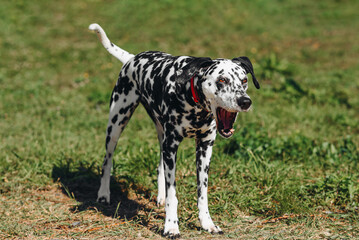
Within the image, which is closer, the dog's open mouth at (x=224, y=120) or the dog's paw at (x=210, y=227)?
the dog's open mouth at (x=224, y=120)

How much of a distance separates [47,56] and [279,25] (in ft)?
23.0

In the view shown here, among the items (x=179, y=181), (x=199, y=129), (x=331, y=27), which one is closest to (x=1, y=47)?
(x=179, y=181)

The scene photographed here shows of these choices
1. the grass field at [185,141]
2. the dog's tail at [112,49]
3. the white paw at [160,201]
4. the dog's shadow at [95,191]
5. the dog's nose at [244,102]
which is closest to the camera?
the dog's nose at [244,102]

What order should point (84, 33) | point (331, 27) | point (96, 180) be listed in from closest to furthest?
1. point (96, 180)
2. point (84, 33)
3. point (331, 27)

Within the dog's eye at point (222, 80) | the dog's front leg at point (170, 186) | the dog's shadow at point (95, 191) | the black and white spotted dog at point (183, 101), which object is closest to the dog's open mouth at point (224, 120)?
the black and white spotted dog at point (183, 101)

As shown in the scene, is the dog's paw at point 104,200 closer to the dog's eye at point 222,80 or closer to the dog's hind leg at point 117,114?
the dog's hind leg at point 117,114

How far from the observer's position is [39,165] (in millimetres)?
5395

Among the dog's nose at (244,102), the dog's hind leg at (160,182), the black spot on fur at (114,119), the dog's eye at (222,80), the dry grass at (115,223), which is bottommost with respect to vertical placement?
the dry grass at (115,223)

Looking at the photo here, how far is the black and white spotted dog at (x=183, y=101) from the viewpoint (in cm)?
352

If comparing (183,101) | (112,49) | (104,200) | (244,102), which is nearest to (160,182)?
(104,200)

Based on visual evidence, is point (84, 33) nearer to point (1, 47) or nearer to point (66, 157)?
point (1, 47)

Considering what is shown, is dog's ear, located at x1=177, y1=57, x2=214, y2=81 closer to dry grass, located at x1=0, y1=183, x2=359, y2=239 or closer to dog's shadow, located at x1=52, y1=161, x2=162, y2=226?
dry grass, located at x1=0, y1=183, x2=359, y2=239

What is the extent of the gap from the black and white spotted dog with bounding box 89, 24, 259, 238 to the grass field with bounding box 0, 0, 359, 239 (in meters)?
0.43

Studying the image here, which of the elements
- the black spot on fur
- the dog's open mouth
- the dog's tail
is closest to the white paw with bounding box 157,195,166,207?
the black spot on fur
